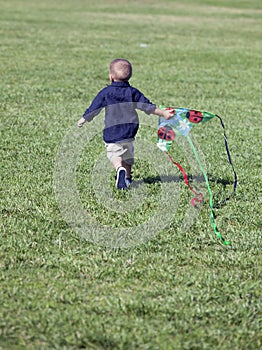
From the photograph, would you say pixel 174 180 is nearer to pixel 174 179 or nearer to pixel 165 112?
pixel 174 179

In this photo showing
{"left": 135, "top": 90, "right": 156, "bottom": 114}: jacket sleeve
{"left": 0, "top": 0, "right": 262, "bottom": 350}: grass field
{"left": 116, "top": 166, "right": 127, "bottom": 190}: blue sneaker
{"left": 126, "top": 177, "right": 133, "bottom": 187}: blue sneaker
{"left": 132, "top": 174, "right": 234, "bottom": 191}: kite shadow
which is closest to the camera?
{"left": 0, "top": 0, "right": 262, "bottom": 350}: grass field

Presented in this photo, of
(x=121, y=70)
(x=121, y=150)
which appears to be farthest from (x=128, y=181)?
(x=121, y=70)

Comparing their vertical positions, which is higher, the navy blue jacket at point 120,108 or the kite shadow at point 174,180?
the navy blue jacket at point 120,108

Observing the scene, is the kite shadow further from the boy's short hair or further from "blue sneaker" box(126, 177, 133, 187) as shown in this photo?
the boy's short hair

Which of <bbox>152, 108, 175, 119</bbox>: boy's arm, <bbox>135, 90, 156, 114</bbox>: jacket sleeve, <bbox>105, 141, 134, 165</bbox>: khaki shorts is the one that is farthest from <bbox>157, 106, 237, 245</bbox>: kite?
<bbox>105, 141, 134, 165</bbox>: khaki shorts

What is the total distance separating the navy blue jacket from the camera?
16.2ft

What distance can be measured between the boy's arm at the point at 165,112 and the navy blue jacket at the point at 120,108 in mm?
47

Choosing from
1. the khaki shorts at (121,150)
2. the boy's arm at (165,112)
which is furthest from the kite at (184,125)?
the khaki shorts at (121,150)

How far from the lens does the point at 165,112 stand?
4.93m

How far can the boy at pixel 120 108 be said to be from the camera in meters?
4.92

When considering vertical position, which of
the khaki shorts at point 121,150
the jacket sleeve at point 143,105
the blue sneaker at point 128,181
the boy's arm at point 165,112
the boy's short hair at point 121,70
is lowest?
the blue sneaker at point 128,181

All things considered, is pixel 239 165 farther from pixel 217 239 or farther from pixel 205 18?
pixel 205 18

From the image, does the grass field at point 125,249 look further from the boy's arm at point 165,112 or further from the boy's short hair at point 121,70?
the boy's short hair at point 121,70

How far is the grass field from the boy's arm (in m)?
0.69
